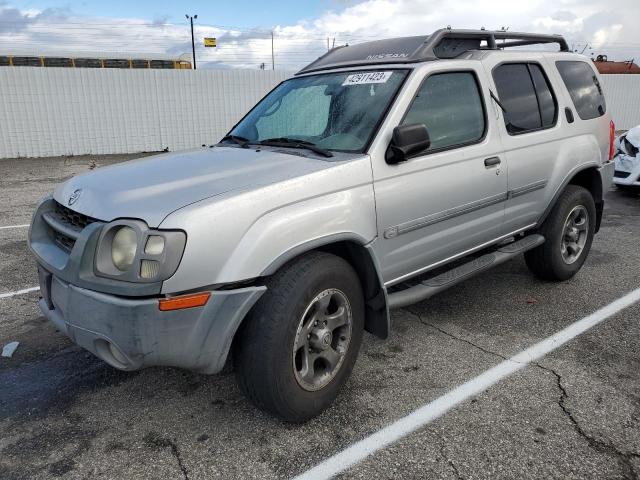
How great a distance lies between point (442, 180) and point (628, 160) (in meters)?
6.54

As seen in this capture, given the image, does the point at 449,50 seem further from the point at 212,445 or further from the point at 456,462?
the point at 212,445

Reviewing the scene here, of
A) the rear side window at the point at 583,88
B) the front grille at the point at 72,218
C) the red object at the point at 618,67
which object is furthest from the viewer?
the red object at the point at 618,67

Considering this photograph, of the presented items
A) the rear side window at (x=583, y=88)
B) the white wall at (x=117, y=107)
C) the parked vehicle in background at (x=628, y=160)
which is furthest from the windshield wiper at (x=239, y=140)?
the white wall at (x=117, y=107)

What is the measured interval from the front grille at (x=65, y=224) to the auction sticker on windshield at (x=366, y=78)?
1899 millimetres

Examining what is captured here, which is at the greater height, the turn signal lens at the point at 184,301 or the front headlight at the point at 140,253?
the front headlight at the point at 140,253

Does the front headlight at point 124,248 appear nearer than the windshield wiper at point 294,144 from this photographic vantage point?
Yes

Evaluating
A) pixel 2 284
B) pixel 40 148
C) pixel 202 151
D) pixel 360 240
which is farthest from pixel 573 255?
pixel 40 148

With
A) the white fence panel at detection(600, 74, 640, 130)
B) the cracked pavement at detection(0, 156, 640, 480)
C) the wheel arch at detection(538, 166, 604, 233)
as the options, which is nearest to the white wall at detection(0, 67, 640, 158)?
the cracked pavement at detection(0, 156, 640, 480)

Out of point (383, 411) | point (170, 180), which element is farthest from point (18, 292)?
point (383, 411)

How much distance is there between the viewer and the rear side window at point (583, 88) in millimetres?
4660

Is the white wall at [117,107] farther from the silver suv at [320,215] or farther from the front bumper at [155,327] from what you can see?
the front bumper at [155,327]

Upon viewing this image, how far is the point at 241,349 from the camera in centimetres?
258

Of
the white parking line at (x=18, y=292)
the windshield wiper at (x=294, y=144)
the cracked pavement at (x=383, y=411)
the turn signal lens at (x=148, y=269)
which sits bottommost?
the white parking line at (x=18, y=292)

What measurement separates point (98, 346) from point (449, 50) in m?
3.10
